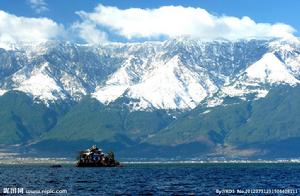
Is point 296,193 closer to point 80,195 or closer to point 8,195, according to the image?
point 80,195

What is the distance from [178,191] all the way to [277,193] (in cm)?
2627

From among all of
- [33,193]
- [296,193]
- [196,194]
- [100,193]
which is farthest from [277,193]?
[33,193]

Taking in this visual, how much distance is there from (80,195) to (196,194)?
2855 cm

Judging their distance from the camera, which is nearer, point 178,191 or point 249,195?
point 249,195

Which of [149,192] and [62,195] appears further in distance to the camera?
[149,192]

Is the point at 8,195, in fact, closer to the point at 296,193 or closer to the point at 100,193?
the point at 100,193

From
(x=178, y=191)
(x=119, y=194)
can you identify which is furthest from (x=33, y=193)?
(x=178, y=191)

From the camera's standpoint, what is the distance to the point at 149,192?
193750mm

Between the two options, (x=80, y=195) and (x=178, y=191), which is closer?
(x=80, y=195)

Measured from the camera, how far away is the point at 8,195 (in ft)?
579

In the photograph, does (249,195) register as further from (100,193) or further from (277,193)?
(100,193)

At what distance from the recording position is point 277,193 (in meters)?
188

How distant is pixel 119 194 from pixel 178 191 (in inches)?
707

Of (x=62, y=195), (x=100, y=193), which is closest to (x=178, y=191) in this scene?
(x=100, y=193)
